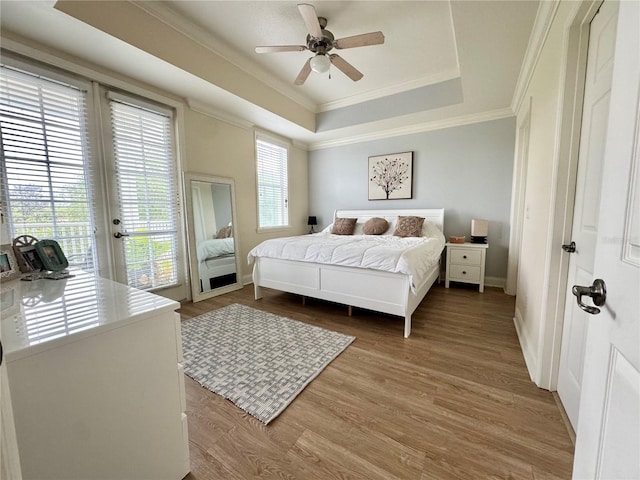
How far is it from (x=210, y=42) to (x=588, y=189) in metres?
3.33

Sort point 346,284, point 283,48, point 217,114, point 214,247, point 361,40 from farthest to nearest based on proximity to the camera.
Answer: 1. point 214,247
2. point 217,114
3. point 346,284
4. point 283,48
5. point 361,40

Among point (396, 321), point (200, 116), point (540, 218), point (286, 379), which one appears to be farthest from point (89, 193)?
point (540, 218)

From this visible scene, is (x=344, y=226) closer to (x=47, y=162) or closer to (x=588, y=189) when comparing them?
(x=588, y=189)

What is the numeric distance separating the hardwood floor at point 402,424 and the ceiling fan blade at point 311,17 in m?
2.61

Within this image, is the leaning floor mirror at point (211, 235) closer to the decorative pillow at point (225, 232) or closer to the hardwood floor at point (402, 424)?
the decorative pillow at point (225, 232)

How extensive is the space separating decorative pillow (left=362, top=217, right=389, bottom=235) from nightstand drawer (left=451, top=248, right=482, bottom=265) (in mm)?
1011

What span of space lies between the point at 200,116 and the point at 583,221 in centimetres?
380

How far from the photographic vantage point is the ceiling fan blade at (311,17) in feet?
6.04

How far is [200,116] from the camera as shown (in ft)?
10.8

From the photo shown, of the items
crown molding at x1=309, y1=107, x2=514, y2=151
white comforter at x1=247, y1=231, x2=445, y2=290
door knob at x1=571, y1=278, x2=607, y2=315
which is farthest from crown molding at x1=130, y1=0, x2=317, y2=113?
door knob at x1=571, y1=278, x2=607, y2=315

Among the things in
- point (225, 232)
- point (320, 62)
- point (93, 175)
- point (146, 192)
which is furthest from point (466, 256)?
point (93, 175)

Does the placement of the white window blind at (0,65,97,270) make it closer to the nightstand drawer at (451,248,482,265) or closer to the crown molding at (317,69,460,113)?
the crown molding at (317,69,460,113)

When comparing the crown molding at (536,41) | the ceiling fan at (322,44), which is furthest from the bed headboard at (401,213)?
the ceiling fan at (322,44)

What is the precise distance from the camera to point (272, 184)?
14.9 feet
